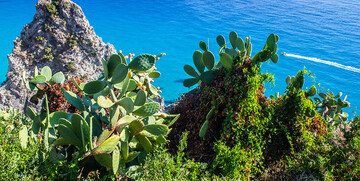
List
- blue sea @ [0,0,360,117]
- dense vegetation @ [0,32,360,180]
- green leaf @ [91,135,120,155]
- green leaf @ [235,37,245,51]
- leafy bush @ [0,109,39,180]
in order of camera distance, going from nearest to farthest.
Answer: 1. leafy bush @ [0,109,39,180]
2. green leaf @ [91,135,120,155]
3. dense vegetation @ [0,32,360,180]
4. green leaf @ [235,37,245,51]
5. blue sea @ [0,0,360,117]

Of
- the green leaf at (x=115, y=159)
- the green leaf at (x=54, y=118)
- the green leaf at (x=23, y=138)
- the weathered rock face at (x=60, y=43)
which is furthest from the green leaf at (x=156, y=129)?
the weathered rock face at (x=60, y=43)

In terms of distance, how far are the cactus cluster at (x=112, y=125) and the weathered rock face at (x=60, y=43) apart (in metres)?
1.90

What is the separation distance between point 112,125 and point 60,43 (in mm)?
2785

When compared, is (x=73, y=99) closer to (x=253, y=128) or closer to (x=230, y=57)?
(x=230, y=57)

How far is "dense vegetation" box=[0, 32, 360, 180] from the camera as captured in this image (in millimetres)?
2094

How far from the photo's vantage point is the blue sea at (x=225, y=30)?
9.73 meters

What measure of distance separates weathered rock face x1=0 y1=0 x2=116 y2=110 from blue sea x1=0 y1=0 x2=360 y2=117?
3938 millimetres

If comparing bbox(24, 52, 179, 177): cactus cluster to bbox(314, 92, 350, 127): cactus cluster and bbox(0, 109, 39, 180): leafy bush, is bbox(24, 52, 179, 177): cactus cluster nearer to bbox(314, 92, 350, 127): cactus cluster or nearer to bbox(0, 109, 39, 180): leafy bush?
bbox(0, 109, 39, 180): leafy bush

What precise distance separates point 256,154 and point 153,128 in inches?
40.4

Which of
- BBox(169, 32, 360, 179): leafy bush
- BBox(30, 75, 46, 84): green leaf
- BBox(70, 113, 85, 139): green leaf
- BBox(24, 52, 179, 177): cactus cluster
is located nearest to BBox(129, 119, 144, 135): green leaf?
BBox(24, 52, 179, 177): cactus cluster

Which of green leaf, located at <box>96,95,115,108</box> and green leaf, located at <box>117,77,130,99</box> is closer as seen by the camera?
green leaf, located at <box>96,95,115,108</box>

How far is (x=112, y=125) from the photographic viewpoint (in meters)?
2.14

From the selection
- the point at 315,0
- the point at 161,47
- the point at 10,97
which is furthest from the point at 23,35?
the point at 315,0

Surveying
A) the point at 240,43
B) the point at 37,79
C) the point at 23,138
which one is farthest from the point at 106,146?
the point at 240,43
